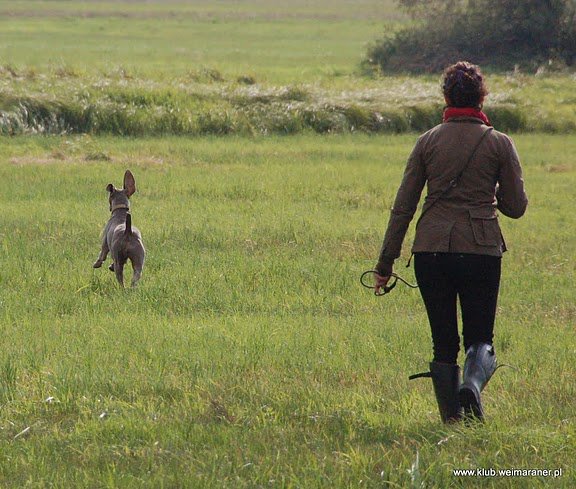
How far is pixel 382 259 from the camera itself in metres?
6.43

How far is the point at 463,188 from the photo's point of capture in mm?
6168

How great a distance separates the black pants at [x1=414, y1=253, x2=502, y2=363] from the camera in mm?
6133

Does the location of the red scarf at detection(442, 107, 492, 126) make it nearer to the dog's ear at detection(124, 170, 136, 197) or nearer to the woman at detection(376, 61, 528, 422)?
the woman at detection(376, 61, 528, 422)

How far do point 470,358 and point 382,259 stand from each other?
28.1 inches

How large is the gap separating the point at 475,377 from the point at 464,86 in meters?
1.53

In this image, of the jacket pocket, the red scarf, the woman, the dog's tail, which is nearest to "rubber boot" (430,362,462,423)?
the woman

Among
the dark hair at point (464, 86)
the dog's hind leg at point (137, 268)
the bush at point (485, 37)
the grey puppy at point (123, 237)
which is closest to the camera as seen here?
the dark hair at point (464, 86)

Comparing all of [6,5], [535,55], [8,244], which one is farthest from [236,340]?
[6,5]

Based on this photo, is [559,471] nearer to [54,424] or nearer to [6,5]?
[54,424]

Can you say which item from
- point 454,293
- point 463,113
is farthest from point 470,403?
point 463,113

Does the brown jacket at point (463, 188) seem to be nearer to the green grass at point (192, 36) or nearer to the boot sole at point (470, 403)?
the boot sole at point (470, 403)

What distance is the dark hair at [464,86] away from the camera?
20.4ft

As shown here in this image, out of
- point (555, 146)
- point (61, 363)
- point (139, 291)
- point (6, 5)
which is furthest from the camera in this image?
point (6, 5)

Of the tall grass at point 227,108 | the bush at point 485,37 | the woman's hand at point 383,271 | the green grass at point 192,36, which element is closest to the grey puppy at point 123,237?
the woman's hand at point 383,271
